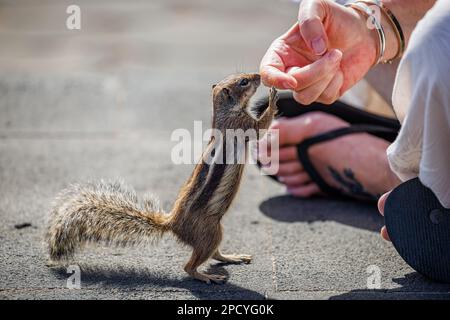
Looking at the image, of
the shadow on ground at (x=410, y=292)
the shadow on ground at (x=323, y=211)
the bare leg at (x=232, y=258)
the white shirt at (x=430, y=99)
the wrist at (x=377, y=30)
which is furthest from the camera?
the shadow on ground at (x=323, y=211)

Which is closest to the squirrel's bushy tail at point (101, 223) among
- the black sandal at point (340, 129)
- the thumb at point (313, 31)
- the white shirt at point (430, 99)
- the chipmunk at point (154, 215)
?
the chipmunk at point (154, 215)

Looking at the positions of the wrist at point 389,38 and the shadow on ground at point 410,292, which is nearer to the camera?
the shadow on ground at point 410,292

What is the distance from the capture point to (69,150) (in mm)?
3785

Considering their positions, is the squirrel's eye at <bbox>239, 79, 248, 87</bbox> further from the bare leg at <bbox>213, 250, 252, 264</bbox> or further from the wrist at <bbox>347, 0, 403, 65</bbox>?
the bare leg at <bbox>213, 250, 252, 264</bbox>

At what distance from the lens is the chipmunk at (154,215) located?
7.39ft

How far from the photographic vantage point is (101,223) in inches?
91.2

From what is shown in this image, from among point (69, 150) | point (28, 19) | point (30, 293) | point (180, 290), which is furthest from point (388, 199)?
point (28, 19)

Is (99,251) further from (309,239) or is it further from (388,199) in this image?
(388,199)

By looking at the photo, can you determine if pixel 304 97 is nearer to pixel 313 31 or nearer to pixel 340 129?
pixel 313 31

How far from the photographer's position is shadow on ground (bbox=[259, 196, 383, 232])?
2865mm

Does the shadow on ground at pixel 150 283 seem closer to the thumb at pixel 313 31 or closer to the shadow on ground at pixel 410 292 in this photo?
the shadow on ground at pixel 410 292

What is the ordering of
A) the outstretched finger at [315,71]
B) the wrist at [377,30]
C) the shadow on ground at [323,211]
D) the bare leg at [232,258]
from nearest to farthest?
1. the outstretched finger at [315,71]
2. the bare leg at [232,258]
3. the wrist at [377,30]
4. the shadow on ground at [323,211]

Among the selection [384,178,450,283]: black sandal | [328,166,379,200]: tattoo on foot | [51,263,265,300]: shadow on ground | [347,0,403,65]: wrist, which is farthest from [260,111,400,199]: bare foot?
[51,263,265,300]: shadow on ground

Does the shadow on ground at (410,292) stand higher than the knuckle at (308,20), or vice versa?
the knuckle at (308,20)
